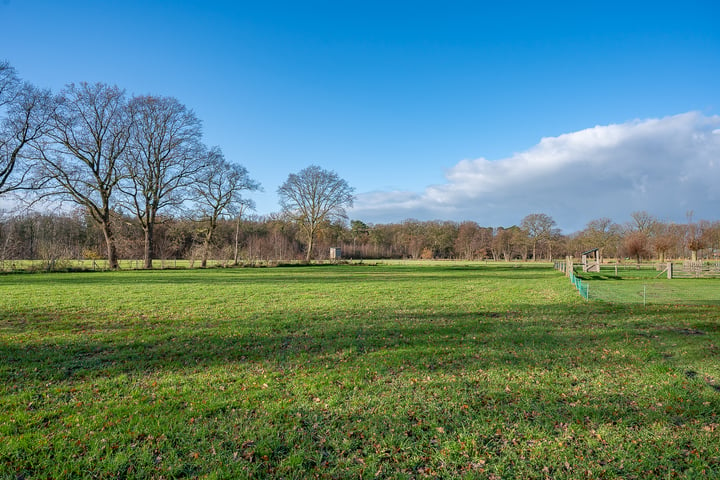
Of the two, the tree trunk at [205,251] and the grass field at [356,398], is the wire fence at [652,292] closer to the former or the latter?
the grass field at [356,398]

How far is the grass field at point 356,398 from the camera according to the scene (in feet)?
11.9

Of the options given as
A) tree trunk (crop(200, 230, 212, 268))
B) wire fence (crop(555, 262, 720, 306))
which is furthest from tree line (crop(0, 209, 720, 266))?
wire fence (crop(555, 262, 720, 306))

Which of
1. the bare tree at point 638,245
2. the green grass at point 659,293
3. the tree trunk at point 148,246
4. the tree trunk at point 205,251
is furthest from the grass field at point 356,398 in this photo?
the bare tree at point 638,245

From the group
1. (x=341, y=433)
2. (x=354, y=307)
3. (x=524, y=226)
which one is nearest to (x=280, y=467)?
(x=341, y=433)

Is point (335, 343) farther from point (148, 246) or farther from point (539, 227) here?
point (539, 227)

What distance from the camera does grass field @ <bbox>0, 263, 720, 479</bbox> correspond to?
3.64 meters

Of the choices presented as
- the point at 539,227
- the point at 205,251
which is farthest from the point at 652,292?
the point at 539,227

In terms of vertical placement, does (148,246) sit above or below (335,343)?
above

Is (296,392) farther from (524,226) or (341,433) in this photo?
(524,226)

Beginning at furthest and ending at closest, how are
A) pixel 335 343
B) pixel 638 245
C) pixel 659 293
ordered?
pixel 638 245, pixel 659 293, pixel 335 343

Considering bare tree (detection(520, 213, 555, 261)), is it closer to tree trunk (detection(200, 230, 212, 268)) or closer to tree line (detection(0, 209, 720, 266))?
tree line (detection(0, 209, 720, 266))

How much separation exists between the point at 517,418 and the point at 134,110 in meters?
38.8

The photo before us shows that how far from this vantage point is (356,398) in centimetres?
515

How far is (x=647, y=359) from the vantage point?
278 inches
